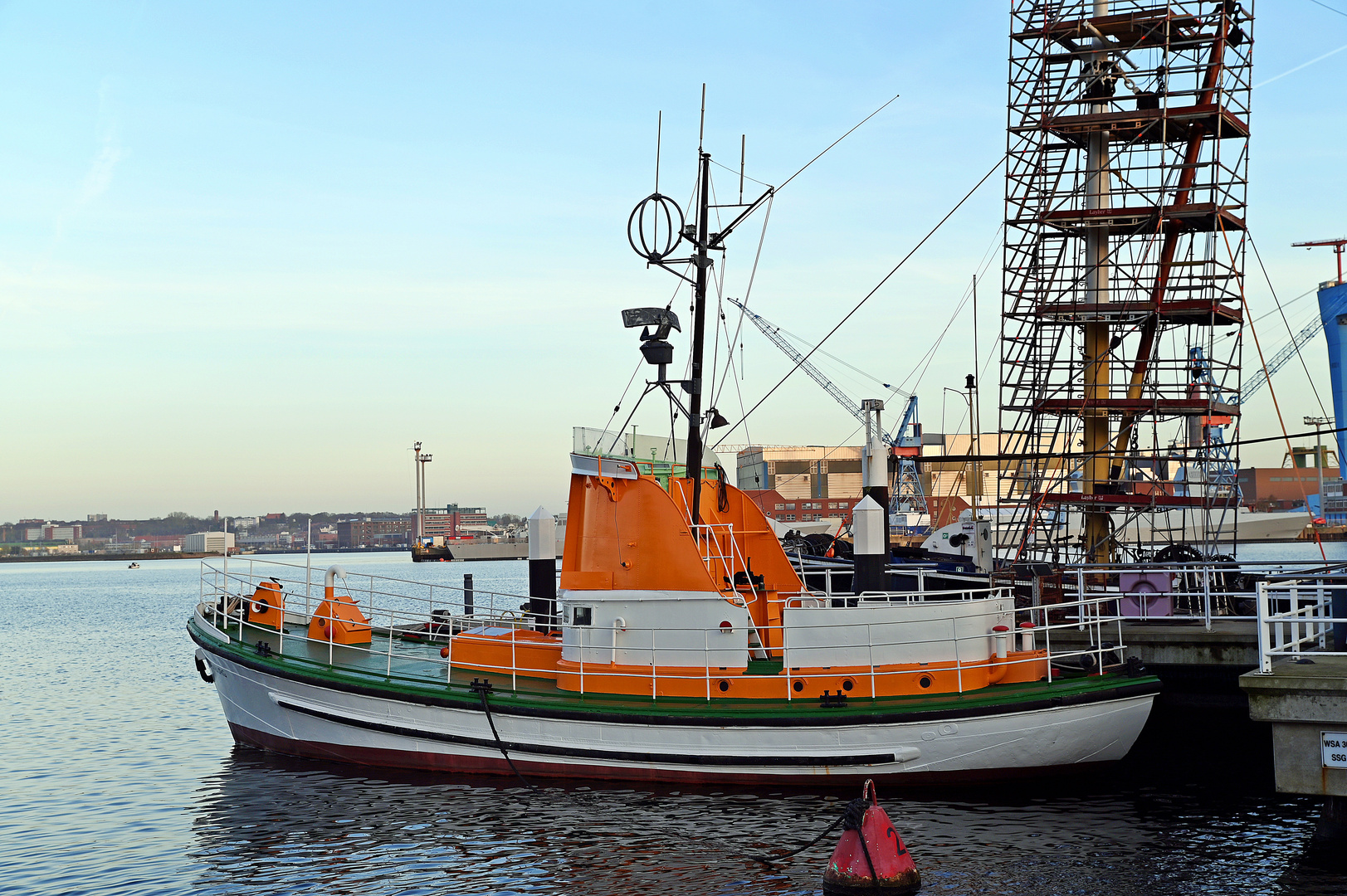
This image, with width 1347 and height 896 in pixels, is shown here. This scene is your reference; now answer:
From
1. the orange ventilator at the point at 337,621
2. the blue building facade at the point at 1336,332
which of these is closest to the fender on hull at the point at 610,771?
the orange ventilator at the point at 337,621

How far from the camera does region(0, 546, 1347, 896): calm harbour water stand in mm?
10688

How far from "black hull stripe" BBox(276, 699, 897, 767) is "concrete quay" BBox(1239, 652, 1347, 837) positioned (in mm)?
A: 4457

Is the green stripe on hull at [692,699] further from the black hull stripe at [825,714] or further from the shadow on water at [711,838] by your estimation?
the shadow on water at [711,838]

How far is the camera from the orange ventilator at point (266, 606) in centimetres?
1716

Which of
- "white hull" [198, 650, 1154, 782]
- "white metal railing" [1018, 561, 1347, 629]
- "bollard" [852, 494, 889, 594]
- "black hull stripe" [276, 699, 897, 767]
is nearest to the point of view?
"white hull" [198, 650, 1154, 782]

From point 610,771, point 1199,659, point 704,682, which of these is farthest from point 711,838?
point 1199,659

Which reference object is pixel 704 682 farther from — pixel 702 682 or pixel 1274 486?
pixel 1274 486

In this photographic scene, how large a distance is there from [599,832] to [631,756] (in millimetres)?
1412

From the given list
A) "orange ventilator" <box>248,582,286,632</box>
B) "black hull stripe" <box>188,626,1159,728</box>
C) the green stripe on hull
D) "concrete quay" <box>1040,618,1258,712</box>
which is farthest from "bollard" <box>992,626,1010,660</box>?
"orange ventilator" <box>248,582,286,632</box>

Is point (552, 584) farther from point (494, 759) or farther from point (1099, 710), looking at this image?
point (1099, 710)

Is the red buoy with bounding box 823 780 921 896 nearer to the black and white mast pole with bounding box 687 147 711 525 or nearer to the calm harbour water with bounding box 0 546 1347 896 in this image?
the calm harbour water with bounding box 0 546 1347 896

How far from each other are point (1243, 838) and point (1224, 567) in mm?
5366

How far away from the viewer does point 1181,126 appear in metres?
23.6

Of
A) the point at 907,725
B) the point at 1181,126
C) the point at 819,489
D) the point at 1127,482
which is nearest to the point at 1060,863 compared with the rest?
the point at 907,725
